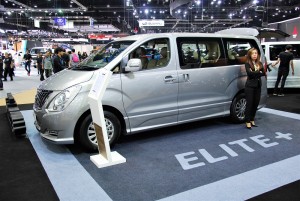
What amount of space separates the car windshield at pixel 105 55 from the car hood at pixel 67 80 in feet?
0.81

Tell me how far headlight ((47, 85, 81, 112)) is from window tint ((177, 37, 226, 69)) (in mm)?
1717

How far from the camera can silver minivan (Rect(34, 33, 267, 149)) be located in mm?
3895

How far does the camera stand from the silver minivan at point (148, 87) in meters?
3.89

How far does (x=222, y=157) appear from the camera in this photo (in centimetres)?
396

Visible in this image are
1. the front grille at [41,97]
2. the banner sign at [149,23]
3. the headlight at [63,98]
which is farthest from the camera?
the banner sign at [149,23]

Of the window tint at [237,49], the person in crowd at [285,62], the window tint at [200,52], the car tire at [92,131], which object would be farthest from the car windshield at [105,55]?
the person in crowd at [285,62]

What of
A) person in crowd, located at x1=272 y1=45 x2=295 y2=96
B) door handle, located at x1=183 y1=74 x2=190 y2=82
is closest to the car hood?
door handle, located at x1=183 y1=74 x2=190 y2=82

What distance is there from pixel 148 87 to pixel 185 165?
49.6 inches

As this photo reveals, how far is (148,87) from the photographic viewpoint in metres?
4.27

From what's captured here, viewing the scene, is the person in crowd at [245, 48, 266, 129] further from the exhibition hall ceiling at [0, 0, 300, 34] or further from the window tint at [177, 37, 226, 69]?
the exhibition hall ceiling at [0, 0, 300, 34]

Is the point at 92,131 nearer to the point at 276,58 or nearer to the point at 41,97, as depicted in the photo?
the point at 41,97

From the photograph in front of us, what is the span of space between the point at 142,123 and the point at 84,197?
1644 millimetres

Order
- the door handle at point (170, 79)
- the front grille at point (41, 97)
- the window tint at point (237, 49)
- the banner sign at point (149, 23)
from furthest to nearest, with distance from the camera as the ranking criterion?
the banner sign at point (149, 23) < the window tint at point (237, 49) < the door handle at point (170, 79) < the front grille at point (41, 97)

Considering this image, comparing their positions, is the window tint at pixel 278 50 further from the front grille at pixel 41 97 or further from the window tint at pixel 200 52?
the front grille at pixel 41 97
